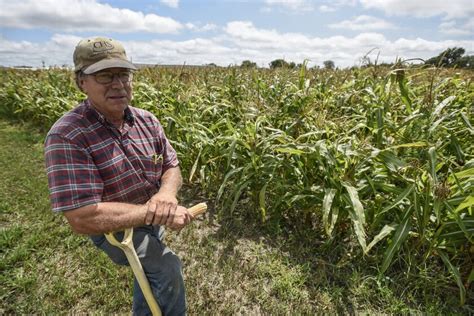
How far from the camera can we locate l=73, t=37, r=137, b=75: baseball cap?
1.39 metres

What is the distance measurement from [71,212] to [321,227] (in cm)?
181

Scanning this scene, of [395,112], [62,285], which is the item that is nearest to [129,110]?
[62,285]

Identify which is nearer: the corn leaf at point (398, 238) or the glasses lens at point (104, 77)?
the glasses lens at point (104, 77)

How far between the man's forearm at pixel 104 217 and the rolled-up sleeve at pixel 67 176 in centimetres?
3

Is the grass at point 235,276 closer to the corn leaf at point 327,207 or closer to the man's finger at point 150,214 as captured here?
the corn leaf at point 327,207

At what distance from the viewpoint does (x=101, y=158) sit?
1.40 m

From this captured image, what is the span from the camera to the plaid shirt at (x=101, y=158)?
1266 mm

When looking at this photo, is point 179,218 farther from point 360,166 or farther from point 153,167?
point 360,166

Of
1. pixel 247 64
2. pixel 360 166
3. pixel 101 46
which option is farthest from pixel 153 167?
pixel 247 64

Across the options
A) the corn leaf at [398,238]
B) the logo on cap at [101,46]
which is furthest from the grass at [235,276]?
the logo on cap at [101,46]

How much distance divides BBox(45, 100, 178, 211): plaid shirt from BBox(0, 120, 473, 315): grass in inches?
33.6

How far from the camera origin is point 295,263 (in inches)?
84.7

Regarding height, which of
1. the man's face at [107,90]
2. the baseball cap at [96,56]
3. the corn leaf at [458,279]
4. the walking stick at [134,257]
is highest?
the baseball cap at [96,56]

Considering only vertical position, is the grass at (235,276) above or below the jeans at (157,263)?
below
